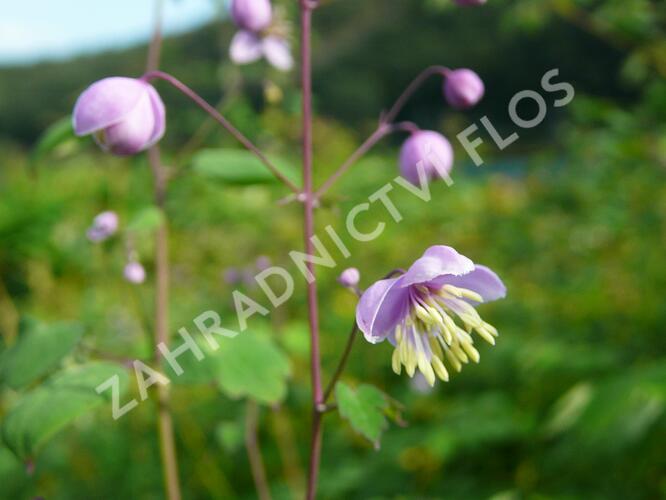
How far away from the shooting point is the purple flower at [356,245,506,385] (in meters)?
0.83

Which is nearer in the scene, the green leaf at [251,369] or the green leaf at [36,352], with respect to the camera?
the green leaf at [36,352]

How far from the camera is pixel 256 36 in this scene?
1408mm

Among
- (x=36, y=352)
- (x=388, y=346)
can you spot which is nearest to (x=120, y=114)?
(x=36, y=352)

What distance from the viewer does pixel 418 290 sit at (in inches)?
37.1

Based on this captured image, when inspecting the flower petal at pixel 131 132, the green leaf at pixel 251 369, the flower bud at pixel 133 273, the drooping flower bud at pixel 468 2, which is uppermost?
the flower petal at pixel 131 132

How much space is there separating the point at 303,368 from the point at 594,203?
66.9 inches

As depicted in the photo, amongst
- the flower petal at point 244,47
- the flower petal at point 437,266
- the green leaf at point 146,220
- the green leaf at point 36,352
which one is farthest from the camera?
the flower petal at point 244,47

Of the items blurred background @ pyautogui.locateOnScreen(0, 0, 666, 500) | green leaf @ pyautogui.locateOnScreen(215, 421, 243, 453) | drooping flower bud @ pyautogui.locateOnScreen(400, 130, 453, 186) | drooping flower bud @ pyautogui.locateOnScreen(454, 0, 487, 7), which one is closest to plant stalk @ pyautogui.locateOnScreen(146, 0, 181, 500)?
blurred background @ pyautogui.locateOnScreen(0, 0, 666, 500)

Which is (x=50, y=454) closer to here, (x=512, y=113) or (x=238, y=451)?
(x=238, y=451)

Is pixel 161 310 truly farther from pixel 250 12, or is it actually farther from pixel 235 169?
pixel 250 12

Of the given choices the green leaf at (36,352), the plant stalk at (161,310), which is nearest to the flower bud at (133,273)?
the plant stalk at (161,310)

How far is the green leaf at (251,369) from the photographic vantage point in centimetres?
114

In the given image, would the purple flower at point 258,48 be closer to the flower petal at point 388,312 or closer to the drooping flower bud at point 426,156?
the drooping flower bud at point 426,156

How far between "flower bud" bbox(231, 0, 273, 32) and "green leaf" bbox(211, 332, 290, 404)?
1.82ft
